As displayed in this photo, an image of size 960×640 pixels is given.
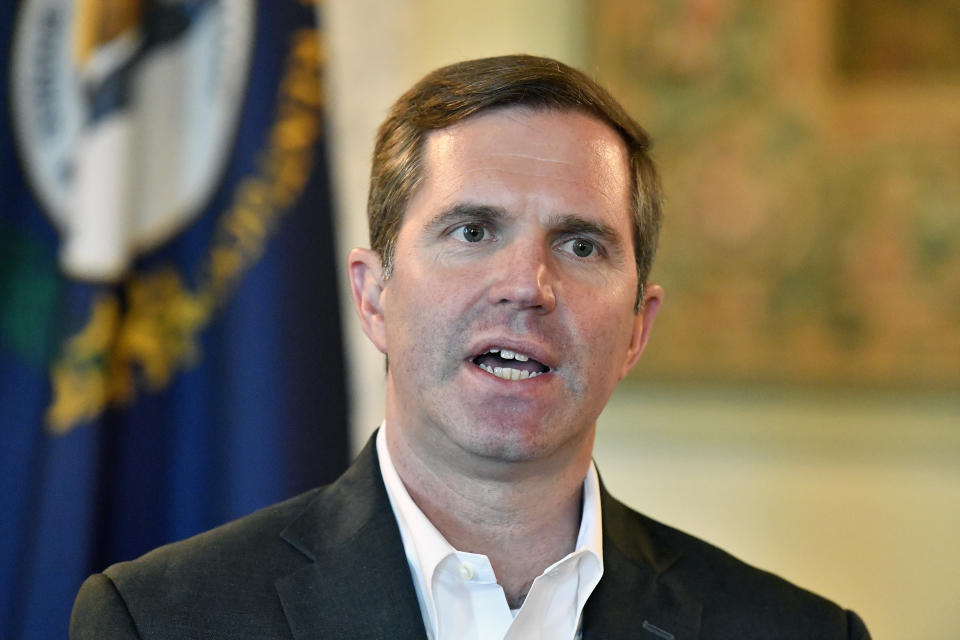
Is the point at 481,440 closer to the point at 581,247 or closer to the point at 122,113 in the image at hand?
the point at 581,247

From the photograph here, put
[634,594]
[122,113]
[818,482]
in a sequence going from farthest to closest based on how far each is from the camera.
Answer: [818,482], [122,113], [634,594]

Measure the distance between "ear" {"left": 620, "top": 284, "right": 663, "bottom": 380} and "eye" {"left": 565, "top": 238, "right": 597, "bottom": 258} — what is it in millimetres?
236

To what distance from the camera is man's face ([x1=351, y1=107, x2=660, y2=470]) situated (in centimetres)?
190

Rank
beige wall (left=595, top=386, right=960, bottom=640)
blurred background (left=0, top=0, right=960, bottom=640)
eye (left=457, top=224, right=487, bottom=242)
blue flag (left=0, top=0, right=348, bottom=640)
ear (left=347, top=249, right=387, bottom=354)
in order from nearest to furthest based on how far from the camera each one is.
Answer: eye (left=457, top=224, right=487, bottom=242) < ear (left=347, top=249, right=387, bottom=354) < blue flag (left=0, top=0, right=348, bottom=640) < blurred background (left=0, top=0, right=960, bottom=640) < beige wall (left=595, top=386, right=960, bottom=640)

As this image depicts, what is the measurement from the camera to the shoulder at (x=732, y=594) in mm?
2152

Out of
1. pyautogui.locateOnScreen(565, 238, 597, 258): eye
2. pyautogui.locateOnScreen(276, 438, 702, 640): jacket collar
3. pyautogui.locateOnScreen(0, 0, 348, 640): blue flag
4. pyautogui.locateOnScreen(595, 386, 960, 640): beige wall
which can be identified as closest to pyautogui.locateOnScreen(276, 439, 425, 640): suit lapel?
pyautogui.locateOnScreen(276, 438, 702, 640): jacket collar

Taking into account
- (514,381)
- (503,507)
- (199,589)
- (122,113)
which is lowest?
(199,589)

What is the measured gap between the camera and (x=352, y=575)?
1.93 metres

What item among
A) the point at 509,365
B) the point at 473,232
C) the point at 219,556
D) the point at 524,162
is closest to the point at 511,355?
the point at 509,365

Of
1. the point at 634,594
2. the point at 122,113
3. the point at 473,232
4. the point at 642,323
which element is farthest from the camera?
the point at 122,113

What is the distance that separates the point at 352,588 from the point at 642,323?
A: 0.82 meters

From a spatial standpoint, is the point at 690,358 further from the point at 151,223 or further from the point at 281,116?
the point at 151,223

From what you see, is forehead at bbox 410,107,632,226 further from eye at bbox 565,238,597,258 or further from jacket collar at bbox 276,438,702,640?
jacket collar at bbox 276,438,702,640

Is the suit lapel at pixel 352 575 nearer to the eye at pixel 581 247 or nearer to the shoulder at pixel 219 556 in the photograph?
the shoulder at pixel 219 556
